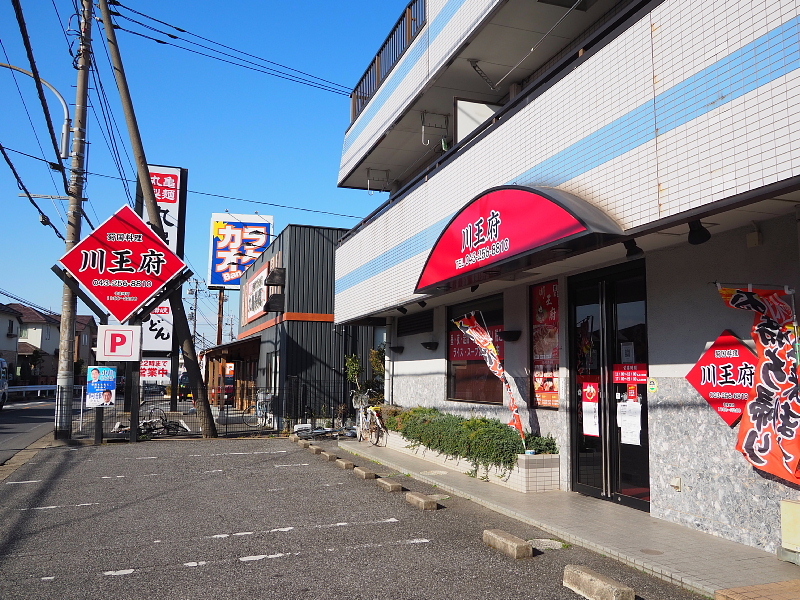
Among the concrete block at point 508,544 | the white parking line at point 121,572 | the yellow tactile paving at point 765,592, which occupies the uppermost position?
the yellow tactile paving at point 765,592

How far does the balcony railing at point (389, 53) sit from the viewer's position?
13547mm

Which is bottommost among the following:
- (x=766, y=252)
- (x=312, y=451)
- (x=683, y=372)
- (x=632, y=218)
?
(x=312, y=451)

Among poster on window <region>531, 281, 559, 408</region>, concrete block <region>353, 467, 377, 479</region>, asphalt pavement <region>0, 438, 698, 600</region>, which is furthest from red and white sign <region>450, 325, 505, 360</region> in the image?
concrete block <region>353, 467, 377, 479</region>

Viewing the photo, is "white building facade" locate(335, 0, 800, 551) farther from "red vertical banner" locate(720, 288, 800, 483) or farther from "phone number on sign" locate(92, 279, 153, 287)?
"phone number on sign" locate(92, 279, 153, 287)

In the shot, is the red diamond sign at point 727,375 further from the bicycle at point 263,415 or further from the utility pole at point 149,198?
the bicycle at point 263,415

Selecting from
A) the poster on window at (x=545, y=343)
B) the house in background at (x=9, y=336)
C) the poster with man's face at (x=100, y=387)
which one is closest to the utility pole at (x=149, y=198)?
the poster with man's face at (x=100, y=387)

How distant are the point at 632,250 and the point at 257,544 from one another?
5278 mm

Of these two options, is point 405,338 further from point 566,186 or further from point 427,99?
point 566,186

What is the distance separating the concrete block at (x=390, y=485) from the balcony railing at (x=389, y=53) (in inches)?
350

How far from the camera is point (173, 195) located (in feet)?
69.2

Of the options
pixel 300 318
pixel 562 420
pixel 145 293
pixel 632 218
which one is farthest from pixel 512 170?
pixel 300 318

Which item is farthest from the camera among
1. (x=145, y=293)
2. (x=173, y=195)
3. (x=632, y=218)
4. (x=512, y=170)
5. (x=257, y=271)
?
(x=257, y=271)

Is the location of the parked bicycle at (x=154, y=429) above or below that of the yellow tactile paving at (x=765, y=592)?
below

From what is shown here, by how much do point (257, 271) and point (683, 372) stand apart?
23280 mm
